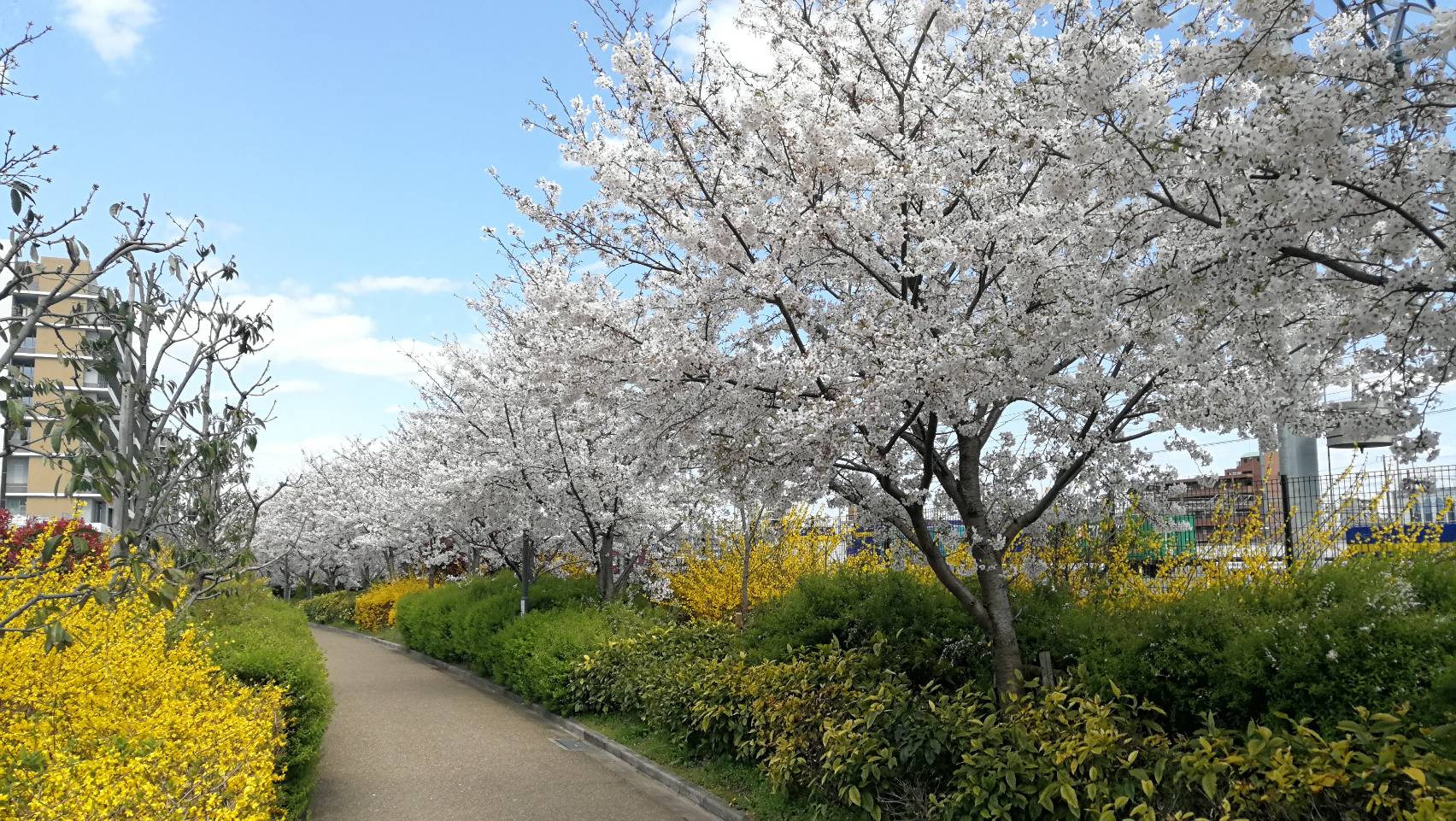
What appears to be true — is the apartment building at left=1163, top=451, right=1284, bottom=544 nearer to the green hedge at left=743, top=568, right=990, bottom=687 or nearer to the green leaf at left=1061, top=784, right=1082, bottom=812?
the green hedge at left=743, top=568, right=990, bottom=687

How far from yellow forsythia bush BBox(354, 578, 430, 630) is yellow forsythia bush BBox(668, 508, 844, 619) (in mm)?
13475

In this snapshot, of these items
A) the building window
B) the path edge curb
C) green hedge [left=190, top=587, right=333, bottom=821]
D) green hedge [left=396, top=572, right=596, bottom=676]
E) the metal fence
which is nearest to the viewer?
green hedge [left=190, top=587, right=333, bottom=821]

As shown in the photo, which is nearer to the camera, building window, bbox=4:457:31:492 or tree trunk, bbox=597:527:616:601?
tree trunk, bbox=597:527:616:601

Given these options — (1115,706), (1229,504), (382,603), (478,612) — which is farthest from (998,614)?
(382,603)

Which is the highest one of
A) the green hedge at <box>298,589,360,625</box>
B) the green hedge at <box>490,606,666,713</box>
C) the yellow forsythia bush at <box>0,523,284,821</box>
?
the yellow forsythia bush at <box>0,523,284,821</box>

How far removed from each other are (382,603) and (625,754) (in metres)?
19.2

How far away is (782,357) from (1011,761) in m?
2.77

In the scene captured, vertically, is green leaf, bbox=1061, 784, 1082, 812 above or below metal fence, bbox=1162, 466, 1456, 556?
below

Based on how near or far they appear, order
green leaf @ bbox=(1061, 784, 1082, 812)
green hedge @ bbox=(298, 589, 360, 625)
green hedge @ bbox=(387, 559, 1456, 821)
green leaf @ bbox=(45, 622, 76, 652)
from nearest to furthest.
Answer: green leaf @ bbox=(45, 622, 76, 652)
green hedge @ bbox=(387, 559, 1456, 821)
green leaf @ bbox=(1061, 784, 1082, 812)
green hedge @ bbox=(298, 589, 360, 625)

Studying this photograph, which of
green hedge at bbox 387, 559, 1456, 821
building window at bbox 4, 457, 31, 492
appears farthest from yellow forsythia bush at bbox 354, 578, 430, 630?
building window at bbox 4, 457, 31, 492

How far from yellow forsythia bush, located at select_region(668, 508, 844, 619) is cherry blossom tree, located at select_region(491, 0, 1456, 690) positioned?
571cm

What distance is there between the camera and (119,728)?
15.1ft

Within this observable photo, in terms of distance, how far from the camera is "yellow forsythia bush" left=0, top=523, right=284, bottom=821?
11.4ft

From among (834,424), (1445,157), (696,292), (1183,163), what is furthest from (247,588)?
(1445,157)
